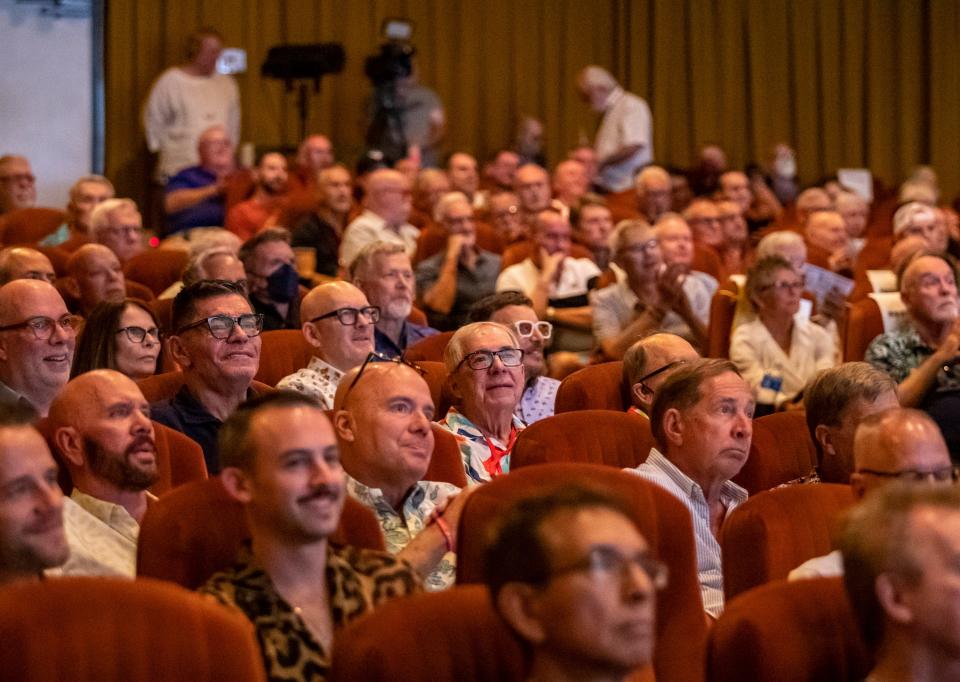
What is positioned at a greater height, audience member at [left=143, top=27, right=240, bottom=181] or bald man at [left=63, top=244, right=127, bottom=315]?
audience member at [left=143, top=27, right=240, bottom=181]

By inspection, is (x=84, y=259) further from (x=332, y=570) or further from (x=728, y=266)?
(x=728, y=266)

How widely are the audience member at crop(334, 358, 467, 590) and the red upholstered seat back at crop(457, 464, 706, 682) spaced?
18.6 inches

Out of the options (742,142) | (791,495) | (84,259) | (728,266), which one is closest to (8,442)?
(791,495)

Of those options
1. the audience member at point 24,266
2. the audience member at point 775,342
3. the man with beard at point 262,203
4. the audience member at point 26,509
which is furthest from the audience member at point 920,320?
the man with beard at point 262,203

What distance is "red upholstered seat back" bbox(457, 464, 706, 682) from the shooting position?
221 centimetres

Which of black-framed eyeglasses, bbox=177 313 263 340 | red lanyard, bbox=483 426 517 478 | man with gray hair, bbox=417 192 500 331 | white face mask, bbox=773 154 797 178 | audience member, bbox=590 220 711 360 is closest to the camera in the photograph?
red lanyard, bbox=483 426 517 478

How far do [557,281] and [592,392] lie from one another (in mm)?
2100

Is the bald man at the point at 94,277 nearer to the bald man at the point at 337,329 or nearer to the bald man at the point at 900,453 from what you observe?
the bald man at the point at 337,329

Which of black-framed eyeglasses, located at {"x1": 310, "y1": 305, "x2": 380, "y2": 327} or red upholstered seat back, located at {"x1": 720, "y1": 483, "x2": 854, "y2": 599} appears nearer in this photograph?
red upholstered seat back, located at {"x1": 720, "y1": 483, "x2": 854, "y2": 599}

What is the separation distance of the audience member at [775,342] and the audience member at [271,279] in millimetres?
1463

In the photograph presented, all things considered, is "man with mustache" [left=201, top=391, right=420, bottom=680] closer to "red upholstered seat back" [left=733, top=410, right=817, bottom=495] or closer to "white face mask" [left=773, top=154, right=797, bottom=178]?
"red upholstered seat back" [left=733, top=410, right=817, bottom=495]

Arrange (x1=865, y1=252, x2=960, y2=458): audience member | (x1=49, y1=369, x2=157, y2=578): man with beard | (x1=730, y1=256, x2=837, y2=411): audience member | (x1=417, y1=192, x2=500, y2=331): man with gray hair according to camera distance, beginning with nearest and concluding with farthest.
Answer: (x1=49, y1=369, x2=157, y2=578): man with beard < (x1=865, y1=252, x2=960, y2=458): audience member < (x1=730, y1=256, x2=837, y2=411): audience member < (x1=417, y1=192, x2=500, y2=331): man with gray hair

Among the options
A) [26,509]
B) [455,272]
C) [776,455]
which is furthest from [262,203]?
[26,509]

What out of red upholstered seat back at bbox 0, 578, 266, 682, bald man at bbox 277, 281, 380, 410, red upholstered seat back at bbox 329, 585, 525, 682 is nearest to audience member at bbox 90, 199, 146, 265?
bald man at bbox 277, 281, 380, 410
